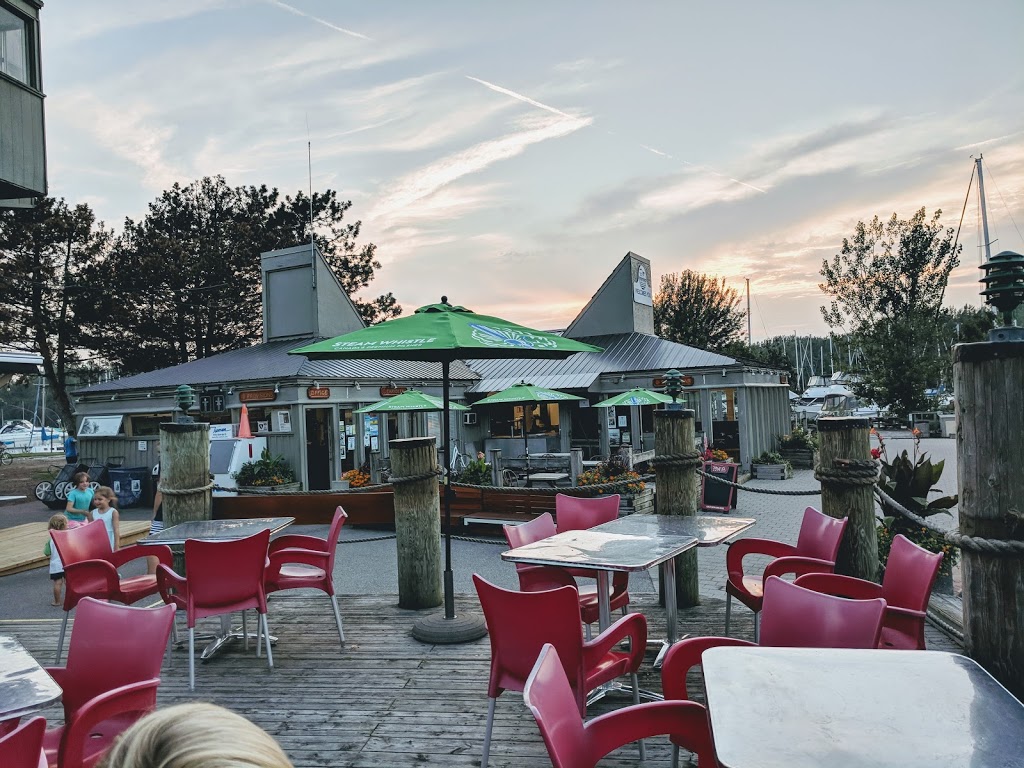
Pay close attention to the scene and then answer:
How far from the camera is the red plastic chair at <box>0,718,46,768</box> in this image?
5.98 feet

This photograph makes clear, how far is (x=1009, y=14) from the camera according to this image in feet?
24.2

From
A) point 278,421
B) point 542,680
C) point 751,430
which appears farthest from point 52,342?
point 542,680

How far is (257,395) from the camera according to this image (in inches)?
626

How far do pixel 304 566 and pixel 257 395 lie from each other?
11.3 metres

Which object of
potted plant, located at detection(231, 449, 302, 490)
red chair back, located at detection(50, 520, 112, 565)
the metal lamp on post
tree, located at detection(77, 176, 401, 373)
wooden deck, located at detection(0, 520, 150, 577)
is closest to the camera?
red chair back, located at detection(50, 520, 112, 565)

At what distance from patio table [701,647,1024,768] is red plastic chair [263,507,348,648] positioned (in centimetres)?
363

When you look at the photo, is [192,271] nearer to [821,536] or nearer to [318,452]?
[318,452]

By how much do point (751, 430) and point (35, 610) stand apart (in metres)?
16.5

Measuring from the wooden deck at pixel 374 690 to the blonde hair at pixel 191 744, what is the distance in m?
2.98

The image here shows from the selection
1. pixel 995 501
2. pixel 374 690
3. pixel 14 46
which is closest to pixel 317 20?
pixel 14 46

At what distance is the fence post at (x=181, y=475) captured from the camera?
245 inches

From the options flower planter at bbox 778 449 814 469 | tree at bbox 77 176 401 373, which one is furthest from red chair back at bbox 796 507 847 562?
tree at bbox 77 176 401 373

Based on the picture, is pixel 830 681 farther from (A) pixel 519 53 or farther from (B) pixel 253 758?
(A) pixel 519 53

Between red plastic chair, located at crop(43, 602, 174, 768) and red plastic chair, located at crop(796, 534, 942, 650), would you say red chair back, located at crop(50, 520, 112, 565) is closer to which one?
red plastic chair, located at crop(43, 602, 174, 768)
